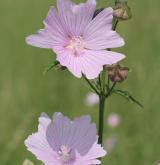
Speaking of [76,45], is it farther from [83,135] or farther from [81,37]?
[83,135]

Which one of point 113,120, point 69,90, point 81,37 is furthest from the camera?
point 69,90

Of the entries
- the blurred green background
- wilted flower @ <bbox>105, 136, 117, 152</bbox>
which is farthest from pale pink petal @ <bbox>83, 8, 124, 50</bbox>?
wilted flower @ <bbox>105, 136, 117, 152</bbox>

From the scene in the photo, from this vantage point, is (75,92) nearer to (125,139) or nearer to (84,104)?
(84,104)

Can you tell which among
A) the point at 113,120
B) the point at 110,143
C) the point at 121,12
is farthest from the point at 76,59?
the point at 113,120

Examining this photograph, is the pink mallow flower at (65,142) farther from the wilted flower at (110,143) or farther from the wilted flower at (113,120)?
the wilted flower at (113,120)

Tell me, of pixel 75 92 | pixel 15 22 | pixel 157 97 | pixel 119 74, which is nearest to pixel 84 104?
pixel 75 92

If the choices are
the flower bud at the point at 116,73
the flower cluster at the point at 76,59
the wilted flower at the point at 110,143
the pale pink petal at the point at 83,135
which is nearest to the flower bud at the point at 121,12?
the flower cluster at the point at 76,59

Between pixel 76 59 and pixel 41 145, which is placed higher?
pixel 76 59

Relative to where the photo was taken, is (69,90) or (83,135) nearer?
(83,135)
